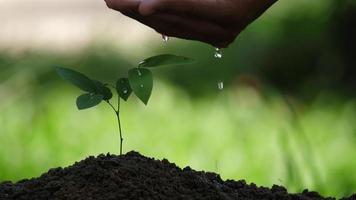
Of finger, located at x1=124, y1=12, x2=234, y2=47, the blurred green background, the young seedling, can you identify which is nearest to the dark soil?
the young seedling

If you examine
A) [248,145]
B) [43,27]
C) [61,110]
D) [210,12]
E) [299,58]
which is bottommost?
[210,12]

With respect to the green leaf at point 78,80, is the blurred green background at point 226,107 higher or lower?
higher

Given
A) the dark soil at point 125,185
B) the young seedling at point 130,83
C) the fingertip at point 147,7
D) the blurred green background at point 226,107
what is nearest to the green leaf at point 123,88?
the young seedling at point 130,83

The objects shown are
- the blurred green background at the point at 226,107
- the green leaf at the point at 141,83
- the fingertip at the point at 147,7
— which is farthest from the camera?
the blurred green background at the point at 226,107

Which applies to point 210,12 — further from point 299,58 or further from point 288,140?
point 299,58

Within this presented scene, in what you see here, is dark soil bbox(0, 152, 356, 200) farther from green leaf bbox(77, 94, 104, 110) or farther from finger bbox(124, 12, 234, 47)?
finger bbox(124, 12, 234, 47)

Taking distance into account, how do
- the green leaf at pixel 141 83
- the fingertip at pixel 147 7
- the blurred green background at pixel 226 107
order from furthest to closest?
the blurred green background at pixel 226 107 < the green leaf at pixel 141 83 < the fingertip at pixel 147 7

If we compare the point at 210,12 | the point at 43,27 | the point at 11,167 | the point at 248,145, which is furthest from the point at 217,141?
the point at 43,27

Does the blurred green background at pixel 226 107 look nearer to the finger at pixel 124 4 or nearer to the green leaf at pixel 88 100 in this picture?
the green leaf at pixel 88 100
